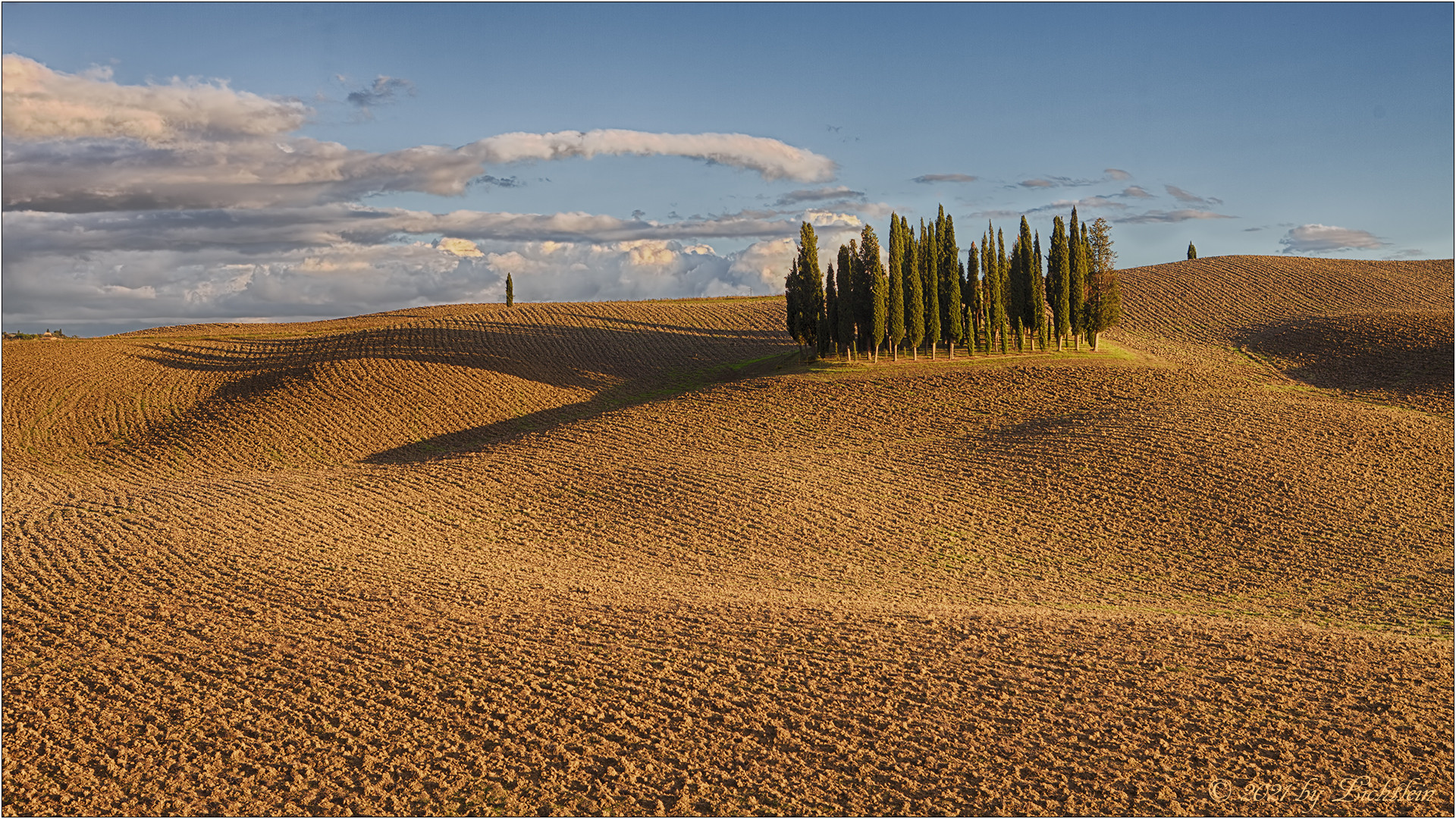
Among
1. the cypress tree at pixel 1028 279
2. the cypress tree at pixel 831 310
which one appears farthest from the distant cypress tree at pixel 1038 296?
the cypress tree at pixel 831 310

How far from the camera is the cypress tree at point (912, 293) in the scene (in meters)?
48.8

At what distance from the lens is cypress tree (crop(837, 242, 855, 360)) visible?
48719 mm

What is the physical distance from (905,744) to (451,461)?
25644 millimetres

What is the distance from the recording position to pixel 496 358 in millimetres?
53656

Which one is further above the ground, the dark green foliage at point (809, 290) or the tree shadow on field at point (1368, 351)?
the dark green foliage at point (809, 290)

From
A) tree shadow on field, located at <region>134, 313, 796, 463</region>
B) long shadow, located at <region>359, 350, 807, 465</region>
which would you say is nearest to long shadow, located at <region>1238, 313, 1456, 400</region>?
long shadow, located at <region>359, 350, 807, 465</region>

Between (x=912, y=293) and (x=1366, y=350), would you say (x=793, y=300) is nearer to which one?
(x=912, y=293)

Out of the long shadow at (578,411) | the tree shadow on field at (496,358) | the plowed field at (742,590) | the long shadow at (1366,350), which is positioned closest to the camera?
the plowed field at (742,590)

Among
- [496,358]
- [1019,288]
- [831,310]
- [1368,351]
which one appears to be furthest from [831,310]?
[1368,351]

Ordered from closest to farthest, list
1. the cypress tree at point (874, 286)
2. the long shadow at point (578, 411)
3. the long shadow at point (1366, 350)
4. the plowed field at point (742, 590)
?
the plowed field at point (742, 590)
the long shadow at point (578, 411)
the long shadow at point (1366, 350)
the cypress tree at point (874, 286)

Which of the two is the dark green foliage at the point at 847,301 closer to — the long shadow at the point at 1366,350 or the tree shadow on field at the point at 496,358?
the tree shadow on field at the point at 496,358

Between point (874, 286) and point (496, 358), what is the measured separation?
21.7m

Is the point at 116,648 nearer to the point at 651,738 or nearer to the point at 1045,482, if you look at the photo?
the point at 651,738

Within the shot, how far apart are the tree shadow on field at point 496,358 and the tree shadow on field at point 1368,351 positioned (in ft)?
93.5
